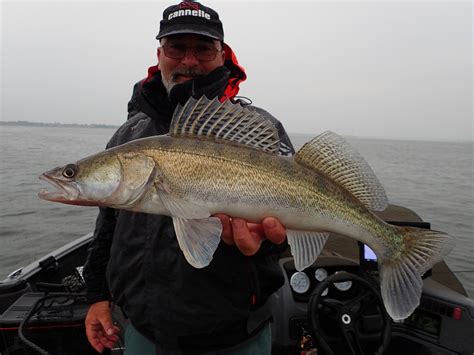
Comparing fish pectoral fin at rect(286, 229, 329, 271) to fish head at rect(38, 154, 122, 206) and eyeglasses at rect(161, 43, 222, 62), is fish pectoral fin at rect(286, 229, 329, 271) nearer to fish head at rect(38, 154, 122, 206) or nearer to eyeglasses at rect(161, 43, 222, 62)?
fish head at rect(38, 154, 122, 206)

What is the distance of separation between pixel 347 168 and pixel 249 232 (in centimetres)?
99

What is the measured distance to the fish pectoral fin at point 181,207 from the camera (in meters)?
2.43

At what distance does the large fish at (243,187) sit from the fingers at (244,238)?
0.07 meters

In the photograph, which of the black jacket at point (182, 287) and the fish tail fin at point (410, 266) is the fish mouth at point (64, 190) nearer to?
the black jacket at point (182, 287)

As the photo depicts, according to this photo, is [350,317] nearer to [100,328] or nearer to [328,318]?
[328,318]

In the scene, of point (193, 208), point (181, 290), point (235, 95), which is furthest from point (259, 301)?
point (235, 95)

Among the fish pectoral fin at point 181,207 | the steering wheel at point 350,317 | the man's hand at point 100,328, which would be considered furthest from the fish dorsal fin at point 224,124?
the steering wheel at point 350,317

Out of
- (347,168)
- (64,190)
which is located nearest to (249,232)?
(347,168)

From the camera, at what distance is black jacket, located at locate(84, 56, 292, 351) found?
8.32ft

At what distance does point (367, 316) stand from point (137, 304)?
277 centimetres

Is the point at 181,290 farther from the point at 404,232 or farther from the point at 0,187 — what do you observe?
the point at 0,187

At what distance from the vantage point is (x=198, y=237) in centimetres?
234

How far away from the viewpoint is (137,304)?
2.64 metres

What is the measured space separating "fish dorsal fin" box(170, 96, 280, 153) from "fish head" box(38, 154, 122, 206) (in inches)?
20.7
